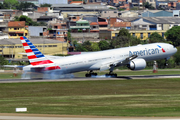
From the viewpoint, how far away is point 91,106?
130 feet

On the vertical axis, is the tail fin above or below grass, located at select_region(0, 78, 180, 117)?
above

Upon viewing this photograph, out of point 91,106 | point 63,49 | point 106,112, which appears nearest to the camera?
point 106,112

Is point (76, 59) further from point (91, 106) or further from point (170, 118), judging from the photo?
point (170, 118)

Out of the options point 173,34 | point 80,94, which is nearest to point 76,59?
point 80,94

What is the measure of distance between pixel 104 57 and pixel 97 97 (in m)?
21.9

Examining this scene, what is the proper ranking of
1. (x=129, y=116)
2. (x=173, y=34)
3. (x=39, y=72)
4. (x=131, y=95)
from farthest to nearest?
1. (x=173, y=34)
2. (x=39, y=72)
3. (x=131, y=95)
4. (x=129, y=116)

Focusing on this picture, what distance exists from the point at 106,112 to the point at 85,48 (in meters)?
120

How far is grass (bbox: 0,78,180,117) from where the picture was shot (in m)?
36.9

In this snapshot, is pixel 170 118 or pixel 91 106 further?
pixel 91 106

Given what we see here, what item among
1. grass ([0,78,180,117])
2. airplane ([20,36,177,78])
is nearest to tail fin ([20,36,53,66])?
airplane ([20,36,177,78])

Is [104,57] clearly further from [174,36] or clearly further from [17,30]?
[17,30]

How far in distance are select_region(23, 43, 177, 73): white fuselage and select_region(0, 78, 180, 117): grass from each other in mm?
4245

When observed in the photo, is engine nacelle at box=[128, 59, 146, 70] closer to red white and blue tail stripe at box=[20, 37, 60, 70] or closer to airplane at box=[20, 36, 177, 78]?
airplane at box=[20, 36, 177, 78]

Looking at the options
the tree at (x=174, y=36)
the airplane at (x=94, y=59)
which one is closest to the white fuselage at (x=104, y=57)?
the airplane at (x=94, y=59)
